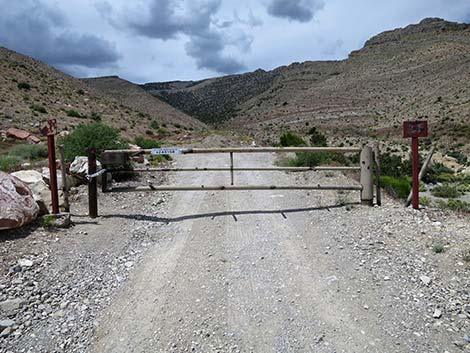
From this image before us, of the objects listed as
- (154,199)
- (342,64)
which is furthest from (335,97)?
(154,199)

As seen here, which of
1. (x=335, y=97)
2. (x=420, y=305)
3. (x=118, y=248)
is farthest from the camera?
(x=335, y=97)

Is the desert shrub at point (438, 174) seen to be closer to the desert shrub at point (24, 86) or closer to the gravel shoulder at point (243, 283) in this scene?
the gravel shoulder at point (243, 283)

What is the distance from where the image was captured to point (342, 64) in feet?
339

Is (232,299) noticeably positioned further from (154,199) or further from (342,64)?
(342,64)

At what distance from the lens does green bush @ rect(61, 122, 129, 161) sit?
1301 cm

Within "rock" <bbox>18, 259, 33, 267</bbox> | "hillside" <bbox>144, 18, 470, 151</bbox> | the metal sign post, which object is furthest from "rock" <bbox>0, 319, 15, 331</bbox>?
"hillside" <bbox>144, 18, 470, 151</bbox>

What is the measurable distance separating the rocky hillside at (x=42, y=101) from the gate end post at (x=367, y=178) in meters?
26.7

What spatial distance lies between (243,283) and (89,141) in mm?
9101

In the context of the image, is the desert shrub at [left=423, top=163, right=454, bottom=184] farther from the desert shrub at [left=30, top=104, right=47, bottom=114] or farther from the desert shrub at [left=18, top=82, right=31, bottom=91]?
the desert shrub at [left=18, top=82, right=31, bottom=91]

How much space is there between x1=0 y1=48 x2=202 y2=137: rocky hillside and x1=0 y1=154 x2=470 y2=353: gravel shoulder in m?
26.0

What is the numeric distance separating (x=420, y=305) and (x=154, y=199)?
6.89 meters

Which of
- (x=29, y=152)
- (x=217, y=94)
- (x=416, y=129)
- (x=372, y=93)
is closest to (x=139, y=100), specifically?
(x=217, y=94)

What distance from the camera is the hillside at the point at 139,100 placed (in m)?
82.2

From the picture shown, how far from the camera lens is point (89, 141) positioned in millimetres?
13047
